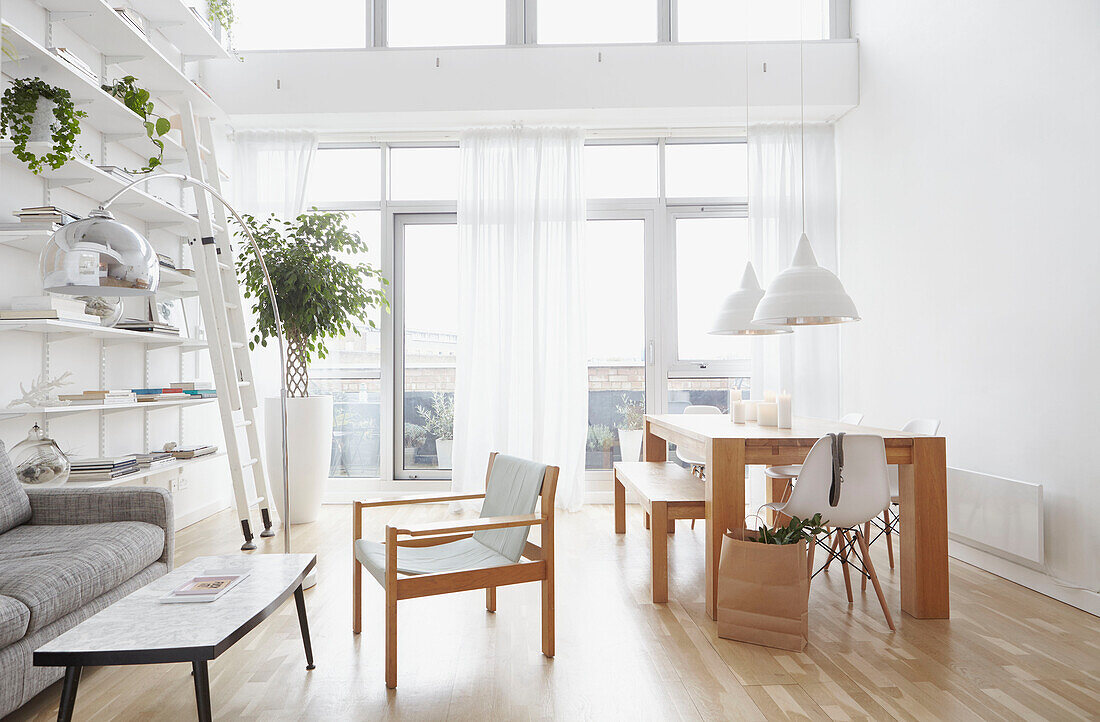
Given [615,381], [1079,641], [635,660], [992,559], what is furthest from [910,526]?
[615,381]

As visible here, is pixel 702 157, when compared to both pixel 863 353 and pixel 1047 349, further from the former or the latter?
pixel 1047 349

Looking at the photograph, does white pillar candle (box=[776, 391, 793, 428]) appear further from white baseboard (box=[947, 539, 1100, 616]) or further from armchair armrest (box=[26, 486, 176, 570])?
armchair armrest (box=[26, 486, 176, 570])

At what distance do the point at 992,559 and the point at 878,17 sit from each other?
360cm

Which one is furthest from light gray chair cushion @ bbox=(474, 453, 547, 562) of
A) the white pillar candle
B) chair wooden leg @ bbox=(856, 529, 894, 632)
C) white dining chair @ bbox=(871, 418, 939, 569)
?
white dining chair @ bbox=(871, 418, 939, 569)

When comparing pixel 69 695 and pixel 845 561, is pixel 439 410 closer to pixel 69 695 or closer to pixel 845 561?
pixel 845 561

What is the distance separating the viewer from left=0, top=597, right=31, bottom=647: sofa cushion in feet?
6.18

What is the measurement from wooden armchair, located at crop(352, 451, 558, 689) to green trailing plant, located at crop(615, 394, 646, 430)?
2789mm

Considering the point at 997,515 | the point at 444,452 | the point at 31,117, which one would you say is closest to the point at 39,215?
the point at 31,117

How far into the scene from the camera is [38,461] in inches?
120

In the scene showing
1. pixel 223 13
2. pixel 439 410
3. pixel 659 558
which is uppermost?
pixel 223 13

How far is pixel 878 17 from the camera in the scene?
479 cm

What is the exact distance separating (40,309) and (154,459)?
118 centimetres

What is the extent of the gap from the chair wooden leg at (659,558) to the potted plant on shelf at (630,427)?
2358mm

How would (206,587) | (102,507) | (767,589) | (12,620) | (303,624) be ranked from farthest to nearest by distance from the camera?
(102,507)
(767,589)
(303,624)
(206,587)
(12,620)
